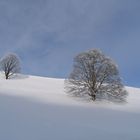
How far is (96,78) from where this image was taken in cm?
2906

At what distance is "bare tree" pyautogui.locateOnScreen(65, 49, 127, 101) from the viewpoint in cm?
2881

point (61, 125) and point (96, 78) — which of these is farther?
point (96, 78)

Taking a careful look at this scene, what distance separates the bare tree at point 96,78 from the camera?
94.5ft

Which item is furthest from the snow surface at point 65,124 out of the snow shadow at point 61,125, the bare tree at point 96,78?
the bare tree at point 96,78

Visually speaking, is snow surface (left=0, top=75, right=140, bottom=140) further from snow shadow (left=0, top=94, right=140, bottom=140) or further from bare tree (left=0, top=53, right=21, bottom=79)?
bare tree (left=0, top=53, right=21, bottom=79)

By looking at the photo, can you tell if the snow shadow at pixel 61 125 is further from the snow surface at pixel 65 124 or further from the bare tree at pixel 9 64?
the bare tree at pixel 9 64

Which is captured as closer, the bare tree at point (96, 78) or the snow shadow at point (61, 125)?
the snow shadow at point (61, 125)

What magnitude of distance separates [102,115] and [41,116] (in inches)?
257

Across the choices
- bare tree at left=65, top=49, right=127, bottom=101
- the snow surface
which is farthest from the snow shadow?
bare tree at left=65, top=49, right=127, bottom=101

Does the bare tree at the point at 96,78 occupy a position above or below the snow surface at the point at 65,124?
above

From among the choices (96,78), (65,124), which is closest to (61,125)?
(65,124)

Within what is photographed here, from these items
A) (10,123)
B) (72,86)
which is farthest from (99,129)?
(72,86)

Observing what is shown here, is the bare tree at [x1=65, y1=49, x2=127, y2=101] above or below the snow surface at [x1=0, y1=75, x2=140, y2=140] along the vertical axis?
above

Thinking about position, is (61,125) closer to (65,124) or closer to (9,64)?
(65,124)
